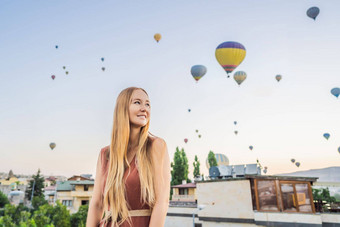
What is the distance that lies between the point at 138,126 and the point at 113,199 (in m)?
0.64

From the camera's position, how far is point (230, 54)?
86.3ft

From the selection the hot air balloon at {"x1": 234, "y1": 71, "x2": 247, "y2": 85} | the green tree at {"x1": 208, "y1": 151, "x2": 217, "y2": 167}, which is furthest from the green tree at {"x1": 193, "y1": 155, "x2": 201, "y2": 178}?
the hot air balloon at {"x1": 234, "y1": 71, "x2": 247, "y2": 85}

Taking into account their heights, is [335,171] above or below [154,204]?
above

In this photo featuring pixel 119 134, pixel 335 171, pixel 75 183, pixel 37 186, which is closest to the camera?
pixel 119 134

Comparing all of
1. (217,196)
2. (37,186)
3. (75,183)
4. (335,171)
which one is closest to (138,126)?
(217,196)

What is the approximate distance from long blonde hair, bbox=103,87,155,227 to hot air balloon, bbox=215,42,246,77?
2591cm

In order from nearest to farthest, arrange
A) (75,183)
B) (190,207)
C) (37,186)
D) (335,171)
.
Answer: (190,207) < (75,183) < (37,186) < (335,171)

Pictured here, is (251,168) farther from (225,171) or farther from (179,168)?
(179,168)

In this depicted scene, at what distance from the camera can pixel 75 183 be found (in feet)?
148

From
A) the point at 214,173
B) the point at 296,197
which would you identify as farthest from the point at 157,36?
the point at 296,197

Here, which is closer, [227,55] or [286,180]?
[286,180]

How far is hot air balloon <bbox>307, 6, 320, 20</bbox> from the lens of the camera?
1213 inches

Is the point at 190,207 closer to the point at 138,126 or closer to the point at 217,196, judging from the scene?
the point at 217,196

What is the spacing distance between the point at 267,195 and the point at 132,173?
18.4m
